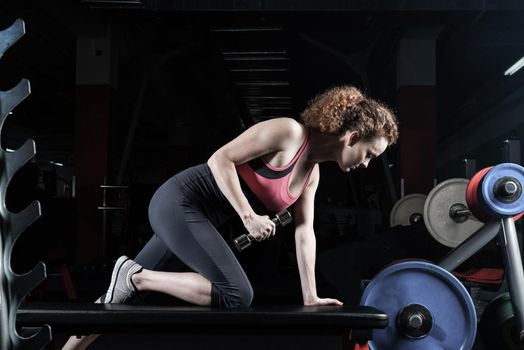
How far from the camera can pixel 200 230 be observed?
5.09ft

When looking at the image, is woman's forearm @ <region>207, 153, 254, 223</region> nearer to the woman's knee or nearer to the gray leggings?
the gray leggings

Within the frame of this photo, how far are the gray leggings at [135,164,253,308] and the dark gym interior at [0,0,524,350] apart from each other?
25 cm

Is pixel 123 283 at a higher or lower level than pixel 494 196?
lower

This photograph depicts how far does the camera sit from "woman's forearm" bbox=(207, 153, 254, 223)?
148 cm

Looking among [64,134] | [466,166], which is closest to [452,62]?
[466,166]


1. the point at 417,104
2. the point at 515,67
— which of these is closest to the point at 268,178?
the point at 417,104

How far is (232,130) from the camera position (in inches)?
450

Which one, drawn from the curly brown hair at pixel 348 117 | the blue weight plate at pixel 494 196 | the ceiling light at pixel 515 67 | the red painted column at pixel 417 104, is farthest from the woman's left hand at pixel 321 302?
the ceiling light at pixel 515 67

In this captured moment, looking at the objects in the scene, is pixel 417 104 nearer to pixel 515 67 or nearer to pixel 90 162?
pixel 515 67

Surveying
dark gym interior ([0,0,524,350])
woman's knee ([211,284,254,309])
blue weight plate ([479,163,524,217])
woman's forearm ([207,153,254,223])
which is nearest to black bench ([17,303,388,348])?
woman's knee ([211,284,254,309])

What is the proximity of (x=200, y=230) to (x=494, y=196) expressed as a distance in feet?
4.20

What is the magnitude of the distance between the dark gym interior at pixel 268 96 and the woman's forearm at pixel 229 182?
0.40 meters

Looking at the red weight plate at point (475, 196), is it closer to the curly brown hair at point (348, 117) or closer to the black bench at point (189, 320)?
the curly brown hair at point (348, 117)

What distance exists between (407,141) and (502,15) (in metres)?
1.51
